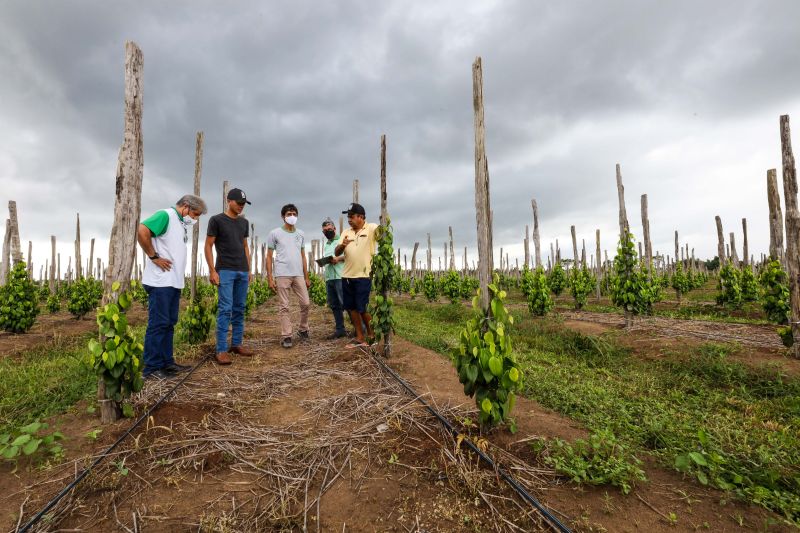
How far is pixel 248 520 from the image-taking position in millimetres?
1752

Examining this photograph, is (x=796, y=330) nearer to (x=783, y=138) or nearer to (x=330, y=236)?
(x=783, y=138)

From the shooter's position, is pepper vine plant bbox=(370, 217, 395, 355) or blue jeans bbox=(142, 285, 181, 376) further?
pepper vine plant bbox=(370, 217, 395, 355)

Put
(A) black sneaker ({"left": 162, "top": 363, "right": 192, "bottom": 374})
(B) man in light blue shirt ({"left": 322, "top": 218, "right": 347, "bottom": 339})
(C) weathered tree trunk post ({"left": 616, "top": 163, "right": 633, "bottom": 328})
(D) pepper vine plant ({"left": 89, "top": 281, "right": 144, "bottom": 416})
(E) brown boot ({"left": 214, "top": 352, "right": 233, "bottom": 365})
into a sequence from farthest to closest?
(C) weathered tree trunk post ({"left": 616, "top": 163, "right": 633, "bottom": 328}) → (B) man in light blue shirt ({"left": 322, "top": 218, "right": 347, "bottom": 339}) → (E) brown boot ({"left": 214, "top": 352, "right": 233, "bottom": 365}) → (A) black sneaker ({"left": 162, "top": 363, "right": 192, "bottom": 374}) → (D) pepper vine plant ({"left": 89, "top": 281, "right": 144, "bottom": 416})

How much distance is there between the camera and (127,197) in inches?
119

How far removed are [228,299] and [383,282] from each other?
2.05 m

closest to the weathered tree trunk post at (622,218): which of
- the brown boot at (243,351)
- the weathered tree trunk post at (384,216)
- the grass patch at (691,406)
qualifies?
the grass patch at (691,406)

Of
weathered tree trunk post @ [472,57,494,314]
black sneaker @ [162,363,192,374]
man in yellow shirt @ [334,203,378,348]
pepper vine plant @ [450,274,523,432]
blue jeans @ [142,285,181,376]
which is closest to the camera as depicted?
pepper vine plant @ [450,274,523,432]

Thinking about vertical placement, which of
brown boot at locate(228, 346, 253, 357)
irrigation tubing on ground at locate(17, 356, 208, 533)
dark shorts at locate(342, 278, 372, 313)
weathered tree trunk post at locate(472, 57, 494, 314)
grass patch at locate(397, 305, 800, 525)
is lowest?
grass patch at locate(397, 305, 800, 525)

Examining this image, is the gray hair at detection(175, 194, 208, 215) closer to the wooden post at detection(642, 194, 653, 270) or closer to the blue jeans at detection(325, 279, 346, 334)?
the blue jeans at detection(325, 279, 346, 334)

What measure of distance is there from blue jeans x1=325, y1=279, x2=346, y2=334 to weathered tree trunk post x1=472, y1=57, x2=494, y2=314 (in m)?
3.69

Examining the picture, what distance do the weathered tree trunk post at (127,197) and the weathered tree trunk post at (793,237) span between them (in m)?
8.17

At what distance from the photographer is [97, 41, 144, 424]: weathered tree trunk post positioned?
2832 mm

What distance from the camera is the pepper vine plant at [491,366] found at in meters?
2.49

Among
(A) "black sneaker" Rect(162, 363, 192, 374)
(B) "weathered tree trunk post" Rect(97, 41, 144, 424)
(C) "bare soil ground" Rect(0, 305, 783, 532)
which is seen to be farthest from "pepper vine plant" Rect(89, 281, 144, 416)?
(A) "black sneaker" Rect(162, 363, 192, 374)
